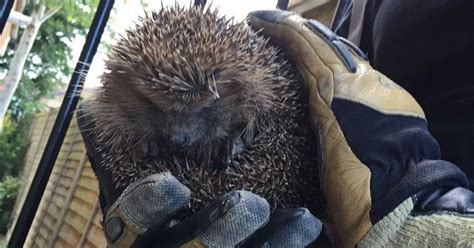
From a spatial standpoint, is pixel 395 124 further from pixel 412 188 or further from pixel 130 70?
pixel 130 70

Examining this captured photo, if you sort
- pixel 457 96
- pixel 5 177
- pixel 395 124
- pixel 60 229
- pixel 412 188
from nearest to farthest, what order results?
pixel 412 188, pixel 395 124, pixel 457 96, pixel 60 229, pixel 5 177

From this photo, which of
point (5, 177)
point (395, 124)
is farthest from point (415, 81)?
point (5, 177)

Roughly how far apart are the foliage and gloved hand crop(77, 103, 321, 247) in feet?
19.3

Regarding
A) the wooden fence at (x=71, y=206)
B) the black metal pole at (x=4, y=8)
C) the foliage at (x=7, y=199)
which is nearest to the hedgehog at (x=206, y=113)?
the black metal pole at (x=4, y=8)

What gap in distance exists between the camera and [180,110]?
75 cm

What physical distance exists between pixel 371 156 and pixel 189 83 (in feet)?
0.93

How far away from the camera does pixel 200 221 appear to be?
0.62 m

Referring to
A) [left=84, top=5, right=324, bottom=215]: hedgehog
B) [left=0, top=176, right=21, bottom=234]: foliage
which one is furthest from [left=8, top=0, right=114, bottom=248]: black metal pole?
[left=0, top=176, right=21, bottom=234]: foliage

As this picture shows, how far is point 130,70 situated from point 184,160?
0.55 feet

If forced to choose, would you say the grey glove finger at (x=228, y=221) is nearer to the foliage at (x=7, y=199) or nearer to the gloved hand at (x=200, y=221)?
the gloved hand at (x=200, y=221)

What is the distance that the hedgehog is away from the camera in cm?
74

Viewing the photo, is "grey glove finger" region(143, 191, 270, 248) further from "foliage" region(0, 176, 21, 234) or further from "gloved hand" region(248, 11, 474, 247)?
"foliage" region(0, 176, 21, 234)

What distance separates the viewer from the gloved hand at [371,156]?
61 centimetres

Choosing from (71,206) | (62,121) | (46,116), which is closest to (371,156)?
(62,121)
